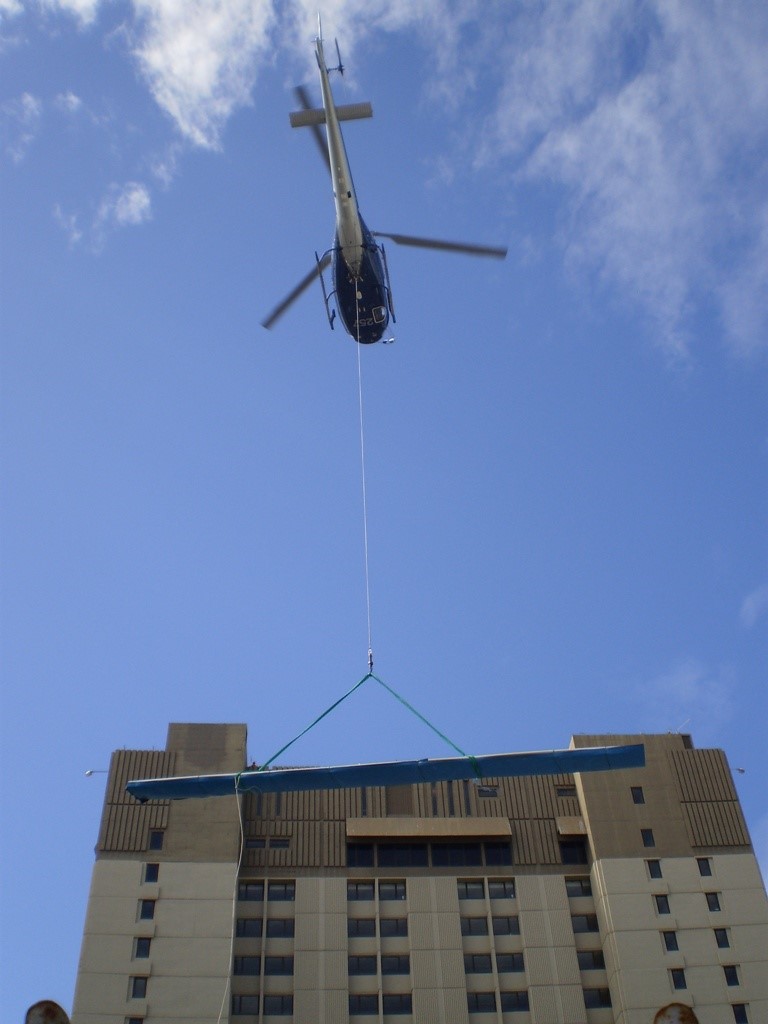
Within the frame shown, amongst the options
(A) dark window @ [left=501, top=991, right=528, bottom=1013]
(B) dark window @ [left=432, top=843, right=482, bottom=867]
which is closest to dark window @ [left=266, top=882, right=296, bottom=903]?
(B) dark window @ [left=432, top=843, right=482, bottom=867]

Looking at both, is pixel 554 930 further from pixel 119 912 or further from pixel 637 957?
pixel 119 912

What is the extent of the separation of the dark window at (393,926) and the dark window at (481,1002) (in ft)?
12.9

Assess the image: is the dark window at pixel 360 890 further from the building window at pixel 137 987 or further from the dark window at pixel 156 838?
the building window at pixel 137 987

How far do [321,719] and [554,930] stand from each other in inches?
941

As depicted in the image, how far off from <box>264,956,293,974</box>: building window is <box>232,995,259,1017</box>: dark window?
1234 millimetres

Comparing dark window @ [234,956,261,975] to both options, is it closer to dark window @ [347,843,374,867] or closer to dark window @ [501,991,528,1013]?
dark window @ [347,843,374,867]

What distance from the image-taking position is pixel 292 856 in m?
47.1

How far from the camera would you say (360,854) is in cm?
4784

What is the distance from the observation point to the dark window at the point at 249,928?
4488 centimetres

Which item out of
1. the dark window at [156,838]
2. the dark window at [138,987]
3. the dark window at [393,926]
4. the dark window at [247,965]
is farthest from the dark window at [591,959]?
the dark window at [156,838]

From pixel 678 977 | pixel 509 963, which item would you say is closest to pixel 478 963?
pixel 509 963

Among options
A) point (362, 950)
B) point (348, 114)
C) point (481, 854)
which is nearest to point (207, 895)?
point (362, 950)

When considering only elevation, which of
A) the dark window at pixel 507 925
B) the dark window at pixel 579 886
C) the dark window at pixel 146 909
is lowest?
the dark window at pixel 507 925

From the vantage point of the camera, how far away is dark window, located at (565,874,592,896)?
4681cm
